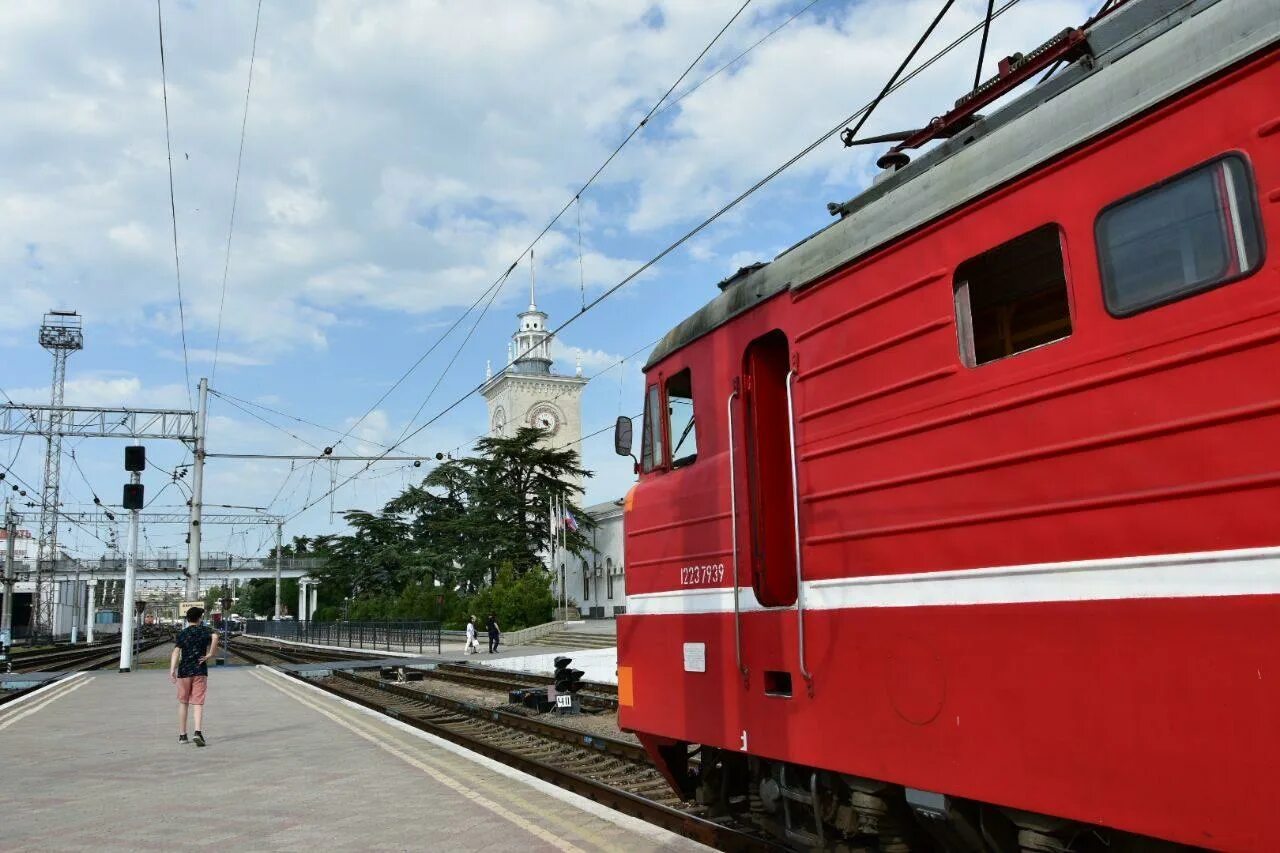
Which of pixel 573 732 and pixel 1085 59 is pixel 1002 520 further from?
pixel 573 732

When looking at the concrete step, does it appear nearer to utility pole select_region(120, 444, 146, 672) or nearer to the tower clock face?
utility pole select_region(120, 444, 146, 672)

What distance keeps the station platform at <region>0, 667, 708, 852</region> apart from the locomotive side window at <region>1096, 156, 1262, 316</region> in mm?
4533

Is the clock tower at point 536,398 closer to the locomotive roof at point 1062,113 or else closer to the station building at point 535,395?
the station building at point 535,395

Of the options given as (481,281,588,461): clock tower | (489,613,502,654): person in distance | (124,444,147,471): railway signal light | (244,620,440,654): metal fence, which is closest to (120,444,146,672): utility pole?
(124,444,147,471): railway signal light

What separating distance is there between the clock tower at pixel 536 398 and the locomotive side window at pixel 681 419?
75641 mm

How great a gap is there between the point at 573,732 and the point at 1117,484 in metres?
9.48

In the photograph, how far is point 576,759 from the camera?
11.0m

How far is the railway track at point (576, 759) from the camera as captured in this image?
707 cm

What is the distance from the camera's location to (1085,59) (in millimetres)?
4230

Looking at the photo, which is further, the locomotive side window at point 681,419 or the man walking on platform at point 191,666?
the man walking on platform at point 191,666

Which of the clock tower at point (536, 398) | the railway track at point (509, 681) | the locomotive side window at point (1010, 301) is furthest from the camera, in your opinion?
the clock tower at point (536, 398)

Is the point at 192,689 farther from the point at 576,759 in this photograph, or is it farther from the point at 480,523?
the point at 480,523

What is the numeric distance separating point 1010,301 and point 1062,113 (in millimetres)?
821

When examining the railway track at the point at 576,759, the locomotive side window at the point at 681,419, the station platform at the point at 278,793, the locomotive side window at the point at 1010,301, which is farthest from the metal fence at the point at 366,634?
the locomotive side window at the point at 1010,301
